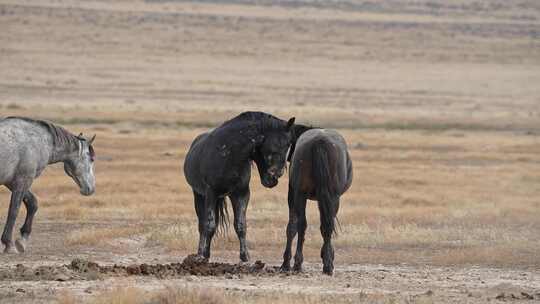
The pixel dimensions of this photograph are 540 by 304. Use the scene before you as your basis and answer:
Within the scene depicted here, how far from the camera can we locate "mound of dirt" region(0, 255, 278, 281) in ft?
36.8

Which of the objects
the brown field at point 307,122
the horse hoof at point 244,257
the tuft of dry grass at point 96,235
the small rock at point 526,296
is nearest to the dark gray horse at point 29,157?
the brown field at point 307,122

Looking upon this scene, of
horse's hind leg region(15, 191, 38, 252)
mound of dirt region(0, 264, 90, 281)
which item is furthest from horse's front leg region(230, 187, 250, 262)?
horse's hind leg region(15, 191, 38, 252)

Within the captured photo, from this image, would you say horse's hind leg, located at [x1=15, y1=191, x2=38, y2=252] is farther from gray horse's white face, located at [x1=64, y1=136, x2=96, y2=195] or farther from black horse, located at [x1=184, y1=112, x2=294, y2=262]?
black horse, located at [x1=184, y1=112, x2=294, y2=262]

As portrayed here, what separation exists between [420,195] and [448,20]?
9581cm

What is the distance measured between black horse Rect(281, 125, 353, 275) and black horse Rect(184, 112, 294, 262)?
0.23m

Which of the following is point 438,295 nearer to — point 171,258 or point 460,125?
point 171,258

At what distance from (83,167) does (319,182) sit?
3.67m

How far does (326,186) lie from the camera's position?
12.3m

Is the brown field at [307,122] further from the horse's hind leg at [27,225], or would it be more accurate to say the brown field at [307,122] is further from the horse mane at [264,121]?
the horse mane at [264,121]

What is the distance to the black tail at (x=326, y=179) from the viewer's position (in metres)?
12.3

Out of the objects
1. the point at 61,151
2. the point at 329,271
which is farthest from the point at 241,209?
the point at 61,151

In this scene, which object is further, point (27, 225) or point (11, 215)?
point (27, 225)

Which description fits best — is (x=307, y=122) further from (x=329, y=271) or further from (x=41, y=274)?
(x=41, y=274)

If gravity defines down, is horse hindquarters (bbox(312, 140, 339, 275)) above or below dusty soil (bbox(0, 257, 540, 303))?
above
